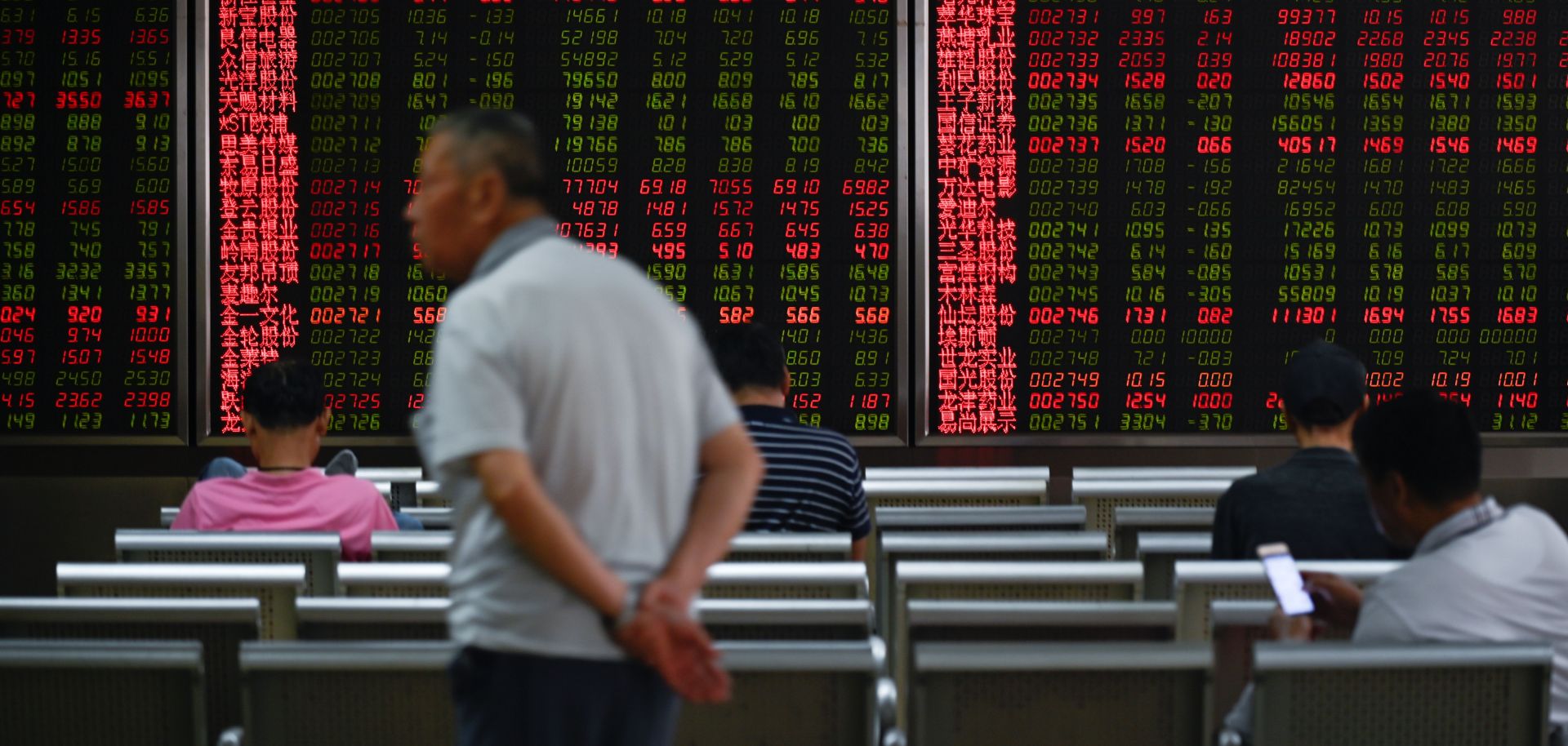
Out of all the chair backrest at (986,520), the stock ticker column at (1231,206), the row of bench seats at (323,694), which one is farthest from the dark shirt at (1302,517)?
the stock ticker column at (1231,206)

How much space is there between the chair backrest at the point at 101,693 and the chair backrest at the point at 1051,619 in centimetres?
115

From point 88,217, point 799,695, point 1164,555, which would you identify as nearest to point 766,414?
point 1164,555

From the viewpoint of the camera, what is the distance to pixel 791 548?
11.8 feet

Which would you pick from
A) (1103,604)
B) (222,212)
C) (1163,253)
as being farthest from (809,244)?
(1103,604)

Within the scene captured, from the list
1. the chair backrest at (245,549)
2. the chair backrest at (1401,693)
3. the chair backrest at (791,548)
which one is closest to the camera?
the chair backrest at (1401,693)

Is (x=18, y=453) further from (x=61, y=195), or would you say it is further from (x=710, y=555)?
(x=710, y=555)

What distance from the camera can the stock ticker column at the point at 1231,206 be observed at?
22.7ft

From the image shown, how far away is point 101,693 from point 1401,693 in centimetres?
198

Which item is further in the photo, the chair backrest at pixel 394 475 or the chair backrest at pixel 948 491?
the chair backrest at pixel 394 475

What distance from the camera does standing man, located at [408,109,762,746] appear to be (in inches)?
66.6

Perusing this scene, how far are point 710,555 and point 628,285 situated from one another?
31 cm

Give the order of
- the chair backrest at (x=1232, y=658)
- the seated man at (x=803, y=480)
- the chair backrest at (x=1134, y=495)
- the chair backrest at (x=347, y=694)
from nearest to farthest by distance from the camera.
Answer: the chair backrest at (x=347, y=694), the chair backrest at (x=1232, y=658), the seated man at (x=803, y=480), the chair backrest at (x=1134, y=495)

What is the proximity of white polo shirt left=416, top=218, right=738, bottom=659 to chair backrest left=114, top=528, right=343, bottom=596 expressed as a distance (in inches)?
67.2

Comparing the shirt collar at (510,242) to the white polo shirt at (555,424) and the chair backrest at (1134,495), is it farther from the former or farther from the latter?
the chair backrest at (1134,495)
